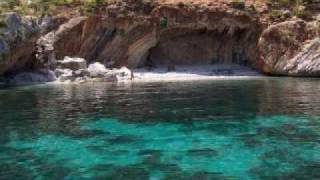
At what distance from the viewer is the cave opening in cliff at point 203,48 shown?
217ft

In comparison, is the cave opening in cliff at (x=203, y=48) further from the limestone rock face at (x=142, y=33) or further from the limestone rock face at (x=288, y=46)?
the limestone rock face at (x=288, y=46)

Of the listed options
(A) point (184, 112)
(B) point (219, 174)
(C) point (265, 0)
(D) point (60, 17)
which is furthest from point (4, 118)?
(C) point (265, 0)

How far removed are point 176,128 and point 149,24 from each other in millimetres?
41433

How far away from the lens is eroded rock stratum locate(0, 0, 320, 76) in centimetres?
6028

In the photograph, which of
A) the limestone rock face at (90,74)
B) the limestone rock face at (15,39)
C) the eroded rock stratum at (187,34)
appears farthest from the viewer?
the eroded rock stratum at (187,34)

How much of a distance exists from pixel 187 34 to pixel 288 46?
1447cm

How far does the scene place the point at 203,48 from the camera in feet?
226

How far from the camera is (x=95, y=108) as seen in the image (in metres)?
32.2

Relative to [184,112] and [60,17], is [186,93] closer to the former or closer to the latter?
[184,112]

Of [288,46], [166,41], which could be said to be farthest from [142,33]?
[288,46]

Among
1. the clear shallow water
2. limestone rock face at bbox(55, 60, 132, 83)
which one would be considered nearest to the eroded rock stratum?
limestone rock face at bbox(55, 60, 132, 83)

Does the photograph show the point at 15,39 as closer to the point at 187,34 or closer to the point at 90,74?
the point at 90,74

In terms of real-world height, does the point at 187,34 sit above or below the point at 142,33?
below

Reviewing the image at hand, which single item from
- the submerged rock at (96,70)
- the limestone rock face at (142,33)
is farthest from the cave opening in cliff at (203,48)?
the submerged rock at (96,70)
